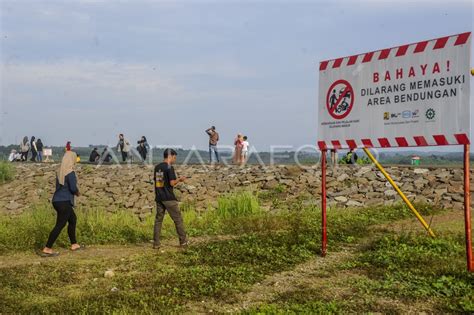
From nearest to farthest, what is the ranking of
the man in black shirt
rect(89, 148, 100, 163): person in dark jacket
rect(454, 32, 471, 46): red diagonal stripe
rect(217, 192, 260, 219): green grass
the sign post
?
rect(454, 32, 471, 46): red diagonal stripe, the sign post, the man in black shirt, rect(217, 192, 260, 219): green grass, rect(89, 148, 100, 163): person in dark jacket

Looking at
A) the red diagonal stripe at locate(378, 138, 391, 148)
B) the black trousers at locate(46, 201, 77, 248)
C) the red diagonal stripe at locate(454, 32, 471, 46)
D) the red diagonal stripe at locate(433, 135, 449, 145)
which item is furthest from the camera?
the black trousers at locate(46, 201, 77, 248)

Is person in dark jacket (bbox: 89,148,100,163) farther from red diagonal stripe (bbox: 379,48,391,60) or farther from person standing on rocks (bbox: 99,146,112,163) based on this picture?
red diagonal stripe (bbox: 379,48,391,60)

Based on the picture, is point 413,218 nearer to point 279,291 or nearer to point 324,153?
point 324,153

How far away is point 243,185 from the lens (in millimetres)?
19984

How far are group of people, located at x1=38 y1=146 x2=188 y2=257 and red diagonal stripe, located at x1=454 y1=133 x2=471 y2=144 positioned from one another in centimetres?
476

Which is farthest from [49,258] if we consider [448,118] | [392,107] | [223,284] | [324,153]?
[448,118]

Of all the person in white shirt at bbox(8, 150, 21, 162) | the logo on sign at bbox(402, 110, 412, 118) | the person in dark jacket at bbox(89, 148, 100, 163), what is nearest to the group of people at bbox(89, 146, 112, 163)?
the person in dark jacket at bbox(89, 148, 100, 163)

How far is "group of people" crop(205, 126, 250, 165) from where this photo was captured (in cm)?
2497

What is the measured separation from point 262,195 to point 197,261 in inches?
381

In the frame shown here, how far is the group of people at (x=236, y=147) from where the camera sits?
2497 cm

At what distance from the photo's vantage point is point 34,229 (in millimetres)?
10672

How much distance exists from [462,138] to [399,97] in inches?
47.3

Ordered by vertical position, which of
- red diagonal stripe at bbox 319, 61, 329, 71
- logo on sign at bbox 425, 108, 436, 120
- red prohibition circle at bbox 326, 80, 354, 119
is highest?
red diagonal stripe at bbox 319, 61, 329, 71

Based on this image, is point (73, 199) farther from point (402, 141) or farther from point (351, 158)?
point (351, 158)
